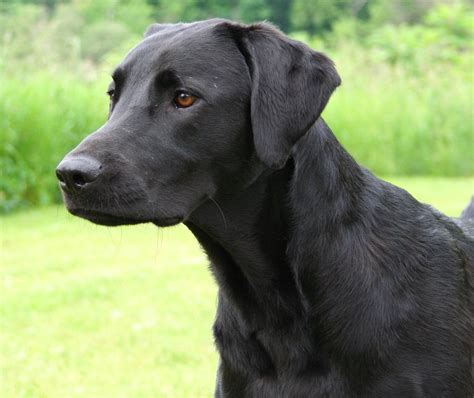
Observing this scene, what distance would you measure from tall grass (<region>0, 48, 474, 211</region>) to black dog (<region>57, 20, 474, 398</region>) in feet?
30.8

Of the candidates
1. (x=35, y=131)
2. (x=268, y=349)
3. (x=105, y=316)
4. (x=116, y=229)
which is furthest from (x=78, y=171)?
(x=35, y=131)

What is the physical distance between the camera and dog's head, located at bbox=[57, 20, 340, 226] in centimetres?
281

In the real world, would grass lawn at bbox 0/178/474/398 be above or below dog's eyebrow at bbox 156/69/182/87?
below

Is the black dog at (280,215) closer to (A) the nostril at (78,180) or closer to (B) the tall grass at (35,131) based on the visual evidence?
(A) the nostril at (78,180)

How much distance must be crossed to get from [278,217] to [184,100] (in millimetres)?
516

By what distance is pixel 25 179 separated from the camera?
1215 cm

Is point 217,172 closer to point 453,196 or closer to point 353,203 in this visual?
point 353,203

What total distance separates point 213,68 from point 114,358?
3.13 m

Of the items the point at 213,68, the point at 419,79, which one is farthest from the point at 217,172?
the point at 419,79

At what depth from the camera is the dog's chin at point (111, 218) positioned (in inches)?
111

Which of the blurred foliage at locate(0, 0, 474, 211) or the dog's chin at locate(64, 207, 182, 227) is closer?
the dog's chin at locate(64, 207, 182, 227)

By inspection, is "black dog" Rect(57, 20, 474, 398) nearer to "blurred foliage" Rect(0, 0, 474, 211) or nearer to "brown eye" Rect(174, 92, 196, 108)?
"brown eye" Rect(174, 92, 196, 108)

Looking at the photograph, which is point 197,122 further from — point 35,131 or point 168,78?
point 35,131

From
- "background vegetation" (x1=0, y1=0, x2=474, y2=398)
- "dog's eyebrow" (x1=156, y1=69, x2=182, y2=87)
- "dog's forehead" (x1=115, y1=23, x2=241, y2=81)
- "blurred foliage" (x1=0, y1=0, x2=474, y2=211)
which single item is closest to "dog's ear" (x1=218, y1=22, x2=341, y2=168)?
"dog's forehead" (x1=115, y1=23, x2=241, y2=81)
